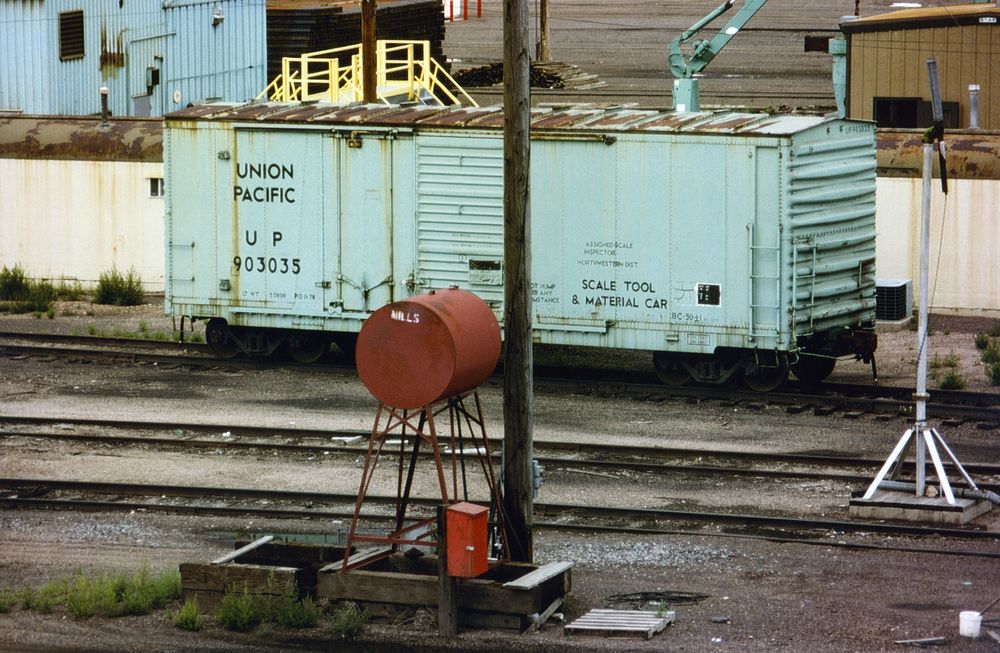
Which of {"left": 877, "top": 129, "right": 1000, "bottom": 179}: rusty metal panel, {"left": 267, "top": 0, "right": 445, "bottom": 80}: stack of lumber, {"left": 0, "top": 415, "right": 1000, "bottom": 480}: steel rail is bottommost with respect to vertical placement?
{"left": 0, "top": 415, "right": 1000, "bottom": 480}: steel rail

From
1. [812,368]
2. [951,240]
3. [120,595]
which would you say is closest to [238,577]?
[120,595]

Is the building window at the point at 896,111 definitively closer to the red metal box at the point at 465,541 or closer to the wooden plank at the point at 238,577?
the red metal box at the point at 465,541

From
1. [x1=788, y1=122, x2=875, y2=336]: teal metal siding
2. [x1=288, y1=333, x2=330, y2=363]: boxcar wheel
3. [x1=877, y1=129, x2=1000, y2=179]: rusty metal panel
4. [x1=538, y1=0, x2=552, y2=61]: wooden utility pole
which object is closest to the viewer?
[x1=788, y1=122, x2=875, y2=336]: teal metal siding

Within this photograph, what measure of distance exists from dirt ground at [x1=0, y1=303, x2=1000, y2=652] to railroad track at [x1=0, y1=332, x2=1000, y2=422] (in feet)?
1.31

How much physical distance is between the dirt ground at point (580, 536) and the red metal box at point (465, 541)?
496 millimetres

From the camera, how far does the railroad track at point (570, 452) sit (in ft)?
51.1

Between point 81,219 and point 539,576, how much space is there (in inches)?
774

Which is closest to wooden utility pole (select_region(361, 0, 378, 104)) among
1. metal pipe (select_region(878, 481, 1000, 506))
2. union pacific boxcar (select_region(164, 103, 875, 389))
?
union pacific boxcar (select_region(164, 103, 875, 389))

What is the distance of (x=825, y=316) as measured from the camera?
19031 millimetres

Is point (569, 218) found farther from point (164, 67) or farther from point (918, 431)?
point (164, 67)

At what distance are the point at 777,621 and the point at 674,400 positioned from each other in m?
8.78

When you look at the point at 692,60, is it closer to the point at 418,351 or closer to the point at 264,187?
the point at 264,187

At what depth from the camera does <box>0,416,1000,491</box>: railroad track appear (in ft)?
51.1

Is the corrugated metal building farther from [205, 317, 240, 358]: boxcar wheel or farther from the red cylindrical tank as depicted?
the red cylindrical tank
